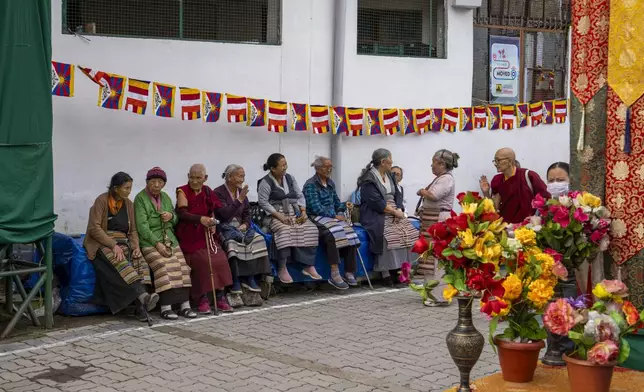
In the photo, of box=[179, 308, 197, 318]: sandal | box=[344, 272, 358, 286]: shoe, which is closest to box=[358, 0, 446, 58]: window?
box=[344, 272, 358, 286]: shoe

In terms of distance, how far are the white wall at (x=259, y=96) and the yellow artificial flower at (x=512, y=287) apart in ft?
21.4

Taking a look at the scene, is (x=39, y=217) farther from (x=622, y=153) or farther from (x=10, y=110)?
(x=622, y=153)

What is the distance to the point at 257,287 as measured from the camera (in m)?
9.77

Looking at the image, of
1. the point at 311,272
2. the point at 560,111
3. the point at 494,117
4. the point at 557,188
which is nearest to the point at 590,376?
the point at 557,188

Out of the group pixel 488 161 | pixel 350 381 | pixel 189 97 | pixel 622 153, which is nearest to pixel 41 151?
pixel 189 97

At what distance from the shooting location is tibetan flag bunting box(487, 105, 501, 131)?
13250 mm

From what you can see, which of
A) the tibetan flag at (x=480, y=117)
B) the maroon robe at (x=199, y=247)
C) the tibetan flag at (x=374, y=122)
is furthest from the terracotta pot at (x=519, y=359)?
the tibetan flag at (x=480, y=117)

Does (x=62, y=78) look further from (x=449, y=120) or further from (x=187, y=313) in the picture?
(x=449, y=120)

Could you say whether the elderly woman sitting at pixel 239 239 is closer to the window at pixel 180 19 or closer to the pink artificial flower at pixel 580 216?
the window at pixel 180 19

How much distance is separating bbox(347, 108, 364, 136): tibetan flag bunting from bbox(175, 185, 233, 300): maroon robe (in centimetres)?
290

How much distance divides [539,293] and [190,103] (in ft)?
21.5

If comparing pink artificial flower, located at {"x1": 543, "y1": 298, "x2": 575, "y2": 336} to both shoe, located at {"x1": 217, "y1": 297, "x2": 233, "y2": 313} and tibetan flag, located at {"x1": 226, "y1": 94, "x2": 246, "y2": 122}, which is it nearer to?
shoe, located at {"x1": 217, "y1": 297, "x2": 233, "y2": 313}

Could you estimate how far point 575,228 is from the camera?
17.1ft

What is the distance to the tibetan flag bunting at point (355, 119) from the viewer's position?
1175cm
